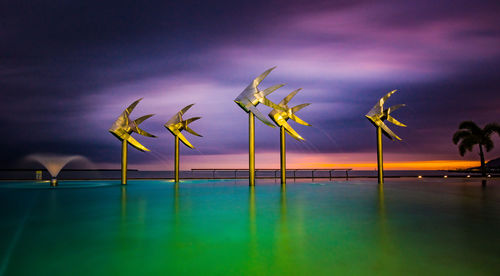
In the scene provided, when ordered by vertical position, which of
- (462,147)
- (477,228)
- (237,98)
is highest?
(237,98)

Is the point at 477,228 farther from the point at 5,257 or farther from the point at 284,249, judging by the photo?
the point at 5,257

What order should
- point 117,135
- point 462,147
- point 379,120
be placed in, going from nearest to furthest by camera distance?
1. point 117,135
2. point 379,120
3. point 462,147

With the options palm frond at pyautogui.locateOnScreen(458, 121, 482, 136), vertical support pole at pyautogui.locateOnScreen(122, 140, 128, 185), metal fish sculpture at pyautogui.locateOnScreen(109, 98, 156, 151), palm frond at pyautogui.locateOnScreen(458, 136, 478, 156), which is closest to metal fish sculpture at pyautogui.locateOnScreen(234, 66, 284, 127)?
metal fish sculpture at pyautogui.locateOnScreen(109, 98, 156, 151)

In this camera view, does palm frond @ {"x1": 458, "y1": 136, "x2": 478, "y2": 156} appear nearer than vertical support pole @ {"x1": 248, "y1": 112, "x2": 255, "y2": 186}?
No

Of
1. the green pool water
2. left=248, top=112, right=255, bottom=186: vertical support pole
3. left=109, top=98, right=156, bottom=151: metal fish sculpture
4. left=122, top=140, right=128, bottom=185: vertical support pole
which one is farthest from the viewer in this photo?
left=122, top=140, right=128, bottom=185: vertical support pole

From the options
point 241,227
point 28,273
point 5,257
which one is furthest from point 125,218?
point 28,273

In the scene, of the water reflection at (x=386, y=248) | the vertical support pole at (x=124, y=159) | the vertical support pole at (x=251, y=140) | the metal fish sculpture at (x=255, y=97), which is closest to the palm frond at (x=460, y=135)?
the metal fish sculpture at (x=255, y=97)

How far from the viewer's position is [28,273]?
15.0 feet

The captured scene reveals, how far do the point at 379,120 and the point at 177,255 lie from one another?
30.8m


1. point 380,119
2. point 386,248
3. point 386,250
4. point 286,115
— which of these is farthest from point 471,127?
point 386,250

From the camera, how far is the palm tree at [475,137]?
162 feet

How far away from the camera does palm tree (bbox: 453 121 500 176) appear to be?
49469 millimetres

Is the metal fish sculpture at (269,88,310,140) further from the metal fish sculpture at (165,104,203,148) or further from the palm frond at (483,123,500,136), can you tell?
the palm frond at (483,123,500,136)

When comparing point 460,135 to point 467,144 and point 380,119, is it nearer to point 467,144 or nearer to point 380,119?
point 467,144
